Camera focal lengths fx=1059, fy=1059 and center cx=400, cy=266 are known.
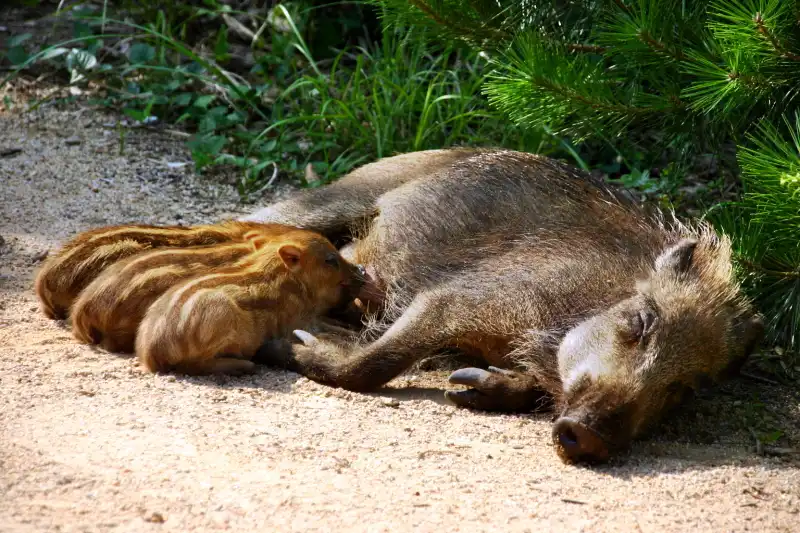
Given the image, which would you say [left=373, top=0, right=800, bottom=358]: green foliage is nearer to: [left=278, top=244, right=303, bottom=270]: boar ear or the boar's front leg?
the boar's front leg

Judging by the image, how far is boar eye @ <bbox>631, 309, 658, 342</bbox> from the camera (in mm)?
3738

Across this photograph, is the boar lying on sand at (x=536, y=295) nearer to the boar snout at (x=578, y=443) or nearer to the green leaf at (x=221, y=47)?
the boar snout at (x=578, y=443)

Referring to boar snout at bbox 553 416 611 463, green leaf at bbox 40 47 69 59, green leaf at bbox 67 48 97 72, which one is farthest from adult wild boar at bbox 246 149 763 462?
green leaf at bbox 40 47 69 59

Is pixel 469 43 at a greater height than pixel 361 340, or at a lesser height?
greater

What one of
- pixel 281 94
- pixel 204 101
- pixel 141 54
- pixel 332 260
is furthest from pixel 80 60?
pixel 332 260

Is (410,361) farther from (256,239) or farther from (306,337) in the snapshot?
(256,239)

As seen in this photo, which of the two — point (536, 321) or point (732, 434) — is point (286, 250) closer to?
point (536, 321)

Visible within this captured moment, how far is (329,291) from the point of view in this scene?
434cm

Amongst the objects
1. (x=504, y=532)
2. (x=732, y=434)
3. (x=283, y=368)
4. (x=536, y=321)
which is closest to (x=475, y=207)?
(x=536, y=321)

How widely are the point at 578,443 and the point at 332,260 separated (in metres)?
1.45

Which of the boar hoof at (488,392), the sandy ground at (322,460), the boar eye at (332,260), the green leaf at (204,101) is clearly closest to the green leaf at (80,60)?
the green leaf at (204,101)

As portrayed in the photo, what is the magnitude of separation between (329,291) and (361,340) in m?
0.24

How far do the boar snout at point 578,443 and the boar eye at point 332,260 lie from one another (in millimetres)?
1348

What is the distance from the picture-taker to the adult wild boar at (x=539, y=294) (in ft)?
12.0
